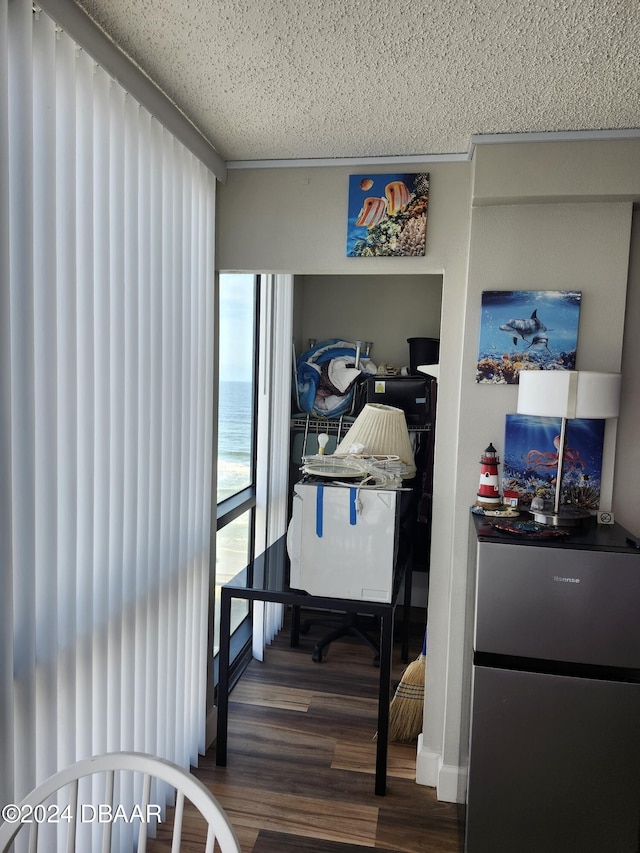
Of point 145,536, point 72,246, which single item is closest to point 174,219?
point 72,246

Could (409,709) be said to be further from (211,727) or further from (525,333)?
(525,333)

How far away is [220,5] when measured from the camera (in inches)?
58.7

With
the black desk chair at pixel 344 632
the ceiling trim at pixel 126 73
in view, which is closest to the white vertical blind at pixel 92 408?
the ceiling trim at pixel 126 73

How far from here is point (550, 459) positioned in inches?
93.1

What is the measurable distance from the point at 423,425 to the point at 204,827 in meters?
2.68

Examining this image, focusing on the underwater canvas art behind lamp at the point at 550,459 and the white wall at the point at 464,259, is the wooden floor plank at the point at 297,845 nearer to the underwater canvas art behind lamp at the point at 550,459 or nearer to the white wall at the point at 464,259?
the white wall at the point at 464,259

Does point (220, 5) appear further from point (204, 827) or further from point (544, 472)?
point (204, 827)

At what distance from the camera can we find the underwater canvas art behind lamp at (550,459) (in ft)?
7.70

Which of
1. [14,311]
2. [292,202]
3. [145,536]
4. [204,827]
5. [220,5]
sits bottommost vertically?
[204,827]

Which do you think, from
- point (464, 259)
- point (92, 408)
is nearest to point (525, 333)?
point (464, 259)

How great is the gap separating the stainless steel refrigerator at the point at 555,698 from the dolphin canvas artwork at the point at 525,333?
708 mm

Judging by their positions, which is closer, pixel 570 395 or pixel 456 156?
pixel 570 395

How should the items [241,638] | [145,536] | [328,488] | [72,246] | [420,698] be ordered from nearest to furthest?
[72,246] < [145,536] < [328,488] < [420,698] < [241,638]

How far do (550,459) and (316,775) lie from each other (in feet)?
5.41
